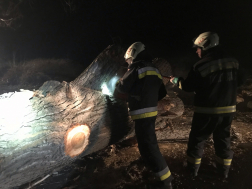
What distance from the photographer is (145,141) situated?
199 cm

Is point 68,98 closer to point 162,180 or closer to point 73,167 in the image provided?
point 73,167

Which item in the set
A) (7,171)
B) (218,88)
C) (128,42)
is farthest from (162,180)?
(128,42)

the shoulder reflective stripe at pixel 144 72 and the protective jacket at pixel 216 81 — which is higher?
the shoulder reflective stripe at pixel 144 72

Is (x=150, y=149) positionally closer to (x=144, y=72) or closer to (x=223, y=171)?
(x=144, y=72)

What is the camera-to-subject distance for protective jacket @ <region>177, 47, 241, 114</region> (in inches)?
78.8

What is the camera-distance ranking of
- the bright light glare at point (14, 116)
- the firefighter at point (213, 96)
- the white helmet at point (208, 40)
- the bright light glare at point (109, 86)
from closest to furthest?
the bright light glare at point (14, 116)
the firefighter at point (213, 96)
the white helmet at point (208, 40)
the bright light glare at point (109, 86)

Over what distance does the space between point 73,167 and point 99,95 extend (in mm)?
1255

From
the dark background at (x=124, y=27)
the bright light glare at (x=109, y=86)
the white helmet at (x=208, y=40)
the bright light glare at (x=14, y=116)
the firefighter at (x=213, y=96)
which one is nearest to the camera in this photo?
the bright light glare at (x=14, y=116)

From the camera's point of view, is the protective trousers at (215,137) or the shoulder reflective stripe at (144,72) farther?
the protective trousers at (215,137)

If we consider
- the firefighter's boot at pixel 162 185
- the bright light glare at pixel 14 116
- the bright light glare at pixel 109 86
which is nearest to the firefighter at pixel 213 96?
the firefighter's boot at pixel 162 185

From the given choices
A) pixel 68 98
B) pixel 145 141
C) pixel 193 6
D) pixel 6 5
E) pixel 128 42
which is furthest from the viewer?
pixel 128 42

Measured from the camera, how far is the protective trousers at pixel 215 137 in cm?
209

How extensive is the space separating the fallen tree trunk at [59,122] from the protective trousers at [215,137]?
1.04 metres

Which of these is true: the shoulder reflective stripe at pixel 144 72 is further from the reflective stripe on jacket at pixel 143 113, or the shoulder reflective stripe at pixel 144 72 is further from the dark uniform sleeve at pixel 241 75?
the dark uniform sleeve at pixel 241 75
